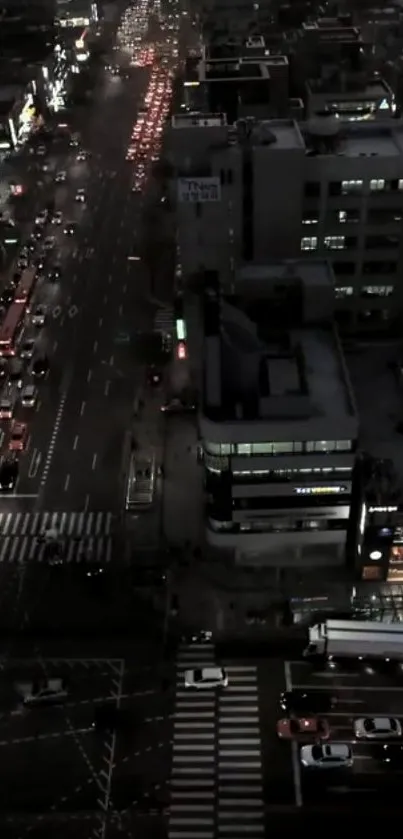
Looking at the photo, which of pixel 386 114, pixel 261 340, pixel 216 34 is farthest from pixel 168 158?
pixel 261 340

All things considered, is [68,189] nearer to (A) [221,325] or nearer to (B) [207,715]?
(A) [221,325]

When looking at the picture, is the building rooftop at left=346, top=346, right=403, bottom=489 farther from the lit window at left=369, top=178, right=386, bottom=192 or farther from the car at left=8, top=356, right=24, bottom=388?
the car at left=8, top=356, right=24, bottom=388

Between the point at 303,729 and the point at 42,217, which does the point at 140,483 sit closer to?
the point at 303,729

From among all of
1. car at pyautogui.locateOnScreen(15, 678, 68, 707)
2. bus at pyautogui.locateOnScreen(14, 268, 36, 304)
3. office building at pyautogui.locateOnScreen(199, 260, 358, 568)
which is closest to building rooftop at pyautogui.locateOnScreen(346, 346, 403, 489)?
office building at pyautogui.locateOnScreen(199, 260, 358, 568)

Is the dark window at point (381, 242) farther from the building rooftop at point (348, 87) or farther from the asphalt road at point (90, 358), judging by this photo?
the building rooftop at point (348, 87)

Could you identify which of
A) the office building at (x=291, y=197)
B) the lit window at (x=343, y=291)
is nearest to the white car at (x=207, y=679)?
the office building at (x=291, y=197)

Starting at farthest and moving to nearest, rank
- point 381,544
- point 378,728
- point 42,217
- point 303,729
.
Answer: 1. point 42,217
2. point 381,544
3. point 303,729
4. point 378,728

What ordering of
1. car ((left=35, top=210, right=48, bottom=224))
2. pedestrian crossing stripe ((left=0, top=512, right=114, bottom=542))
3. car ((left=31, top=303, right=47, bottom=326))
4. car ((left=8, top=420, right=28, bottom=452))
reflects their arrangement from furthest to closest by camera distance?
car ((left=35, top=210, right=48, bottom=224)), car ((left=31, top=303, right=47, bottom=326)), car ((left=8, top=420, right=28, bottom=452)), pedestrian crossing stripe ((left=0, top=512, right=114, bottom=542))

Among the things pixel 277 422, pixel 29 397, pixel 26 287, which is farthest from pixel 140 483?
pixel 26 287
